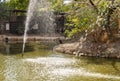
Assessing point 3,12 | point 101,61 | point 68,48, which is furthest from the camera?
point 3,12

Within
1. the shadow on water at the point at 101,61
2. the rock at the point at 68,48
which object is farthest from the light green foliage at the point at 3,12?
the shadow on water at the point at 101,61

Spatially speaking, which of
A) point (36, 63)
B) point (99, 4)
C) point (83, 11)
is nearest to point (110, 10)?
point (99, 4)

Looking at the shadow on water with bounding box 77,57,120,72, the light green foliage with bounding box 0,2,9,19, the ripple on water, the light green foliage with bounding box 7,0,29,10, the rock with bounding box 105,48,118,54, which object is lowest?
the shadow on water with bounding box 77,57,120,72

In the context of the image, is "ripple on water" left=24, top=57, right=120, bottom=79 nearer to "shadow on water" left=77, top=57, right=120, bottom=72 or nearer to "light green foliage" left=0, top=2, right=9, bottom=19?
Answer: "shadow on water" left=77, top=57, right=120, bottom=72

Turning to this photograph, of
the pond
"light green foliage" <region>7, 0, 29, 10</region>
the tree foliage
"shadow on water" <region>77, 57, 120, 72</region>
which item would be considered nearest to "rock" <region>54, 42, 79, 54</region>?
the pond

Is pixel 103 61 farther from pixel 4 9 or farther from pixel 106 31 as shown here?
pixel 4 9

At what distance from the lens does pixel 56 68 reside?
14805 mm

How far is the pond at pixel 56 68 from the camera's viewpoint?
12852 millimetres

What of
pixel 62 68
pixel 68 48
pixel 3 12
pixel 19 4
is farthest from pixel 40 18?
pixel 62 68

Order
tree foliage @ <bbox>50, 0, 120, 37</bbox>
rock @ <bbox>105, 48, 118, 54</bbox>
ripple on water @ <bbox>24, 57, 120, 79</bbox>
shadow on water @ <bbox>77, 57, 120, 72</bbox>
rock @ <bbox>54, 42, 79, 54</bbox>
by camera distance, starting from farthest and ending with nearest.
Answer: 1. rock @ <bbox>54, 42, 79, 54</bbox>
2. tree foliage @ <bbox>50, 0, 120, 37</bbox>
3. rock @ <bbox>105, 48, 118, 54</bbox>
4. shadow on water @ <bbox>77, 57, 120, 72</bbox>
5. ripple on water @ <bbox>24, 57, 120, 79</bbox>

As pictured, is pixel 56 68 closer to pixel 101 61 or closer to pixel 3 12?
pixel 101 61

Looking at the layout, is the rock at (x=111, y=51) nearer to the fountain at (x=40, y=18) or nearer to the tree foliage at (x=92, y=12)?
the tree foliage at (x=92, y=12)

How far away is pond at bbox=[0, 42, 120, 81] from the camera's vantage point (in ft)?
42.2

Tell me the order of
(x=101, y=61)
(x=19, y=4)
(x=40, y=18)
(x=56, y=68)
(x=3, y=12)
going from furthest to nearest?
(x=19, y=4), (x=40, y=18), (x=3, y=12), (x=101, y=61), (x=56, y=68)
